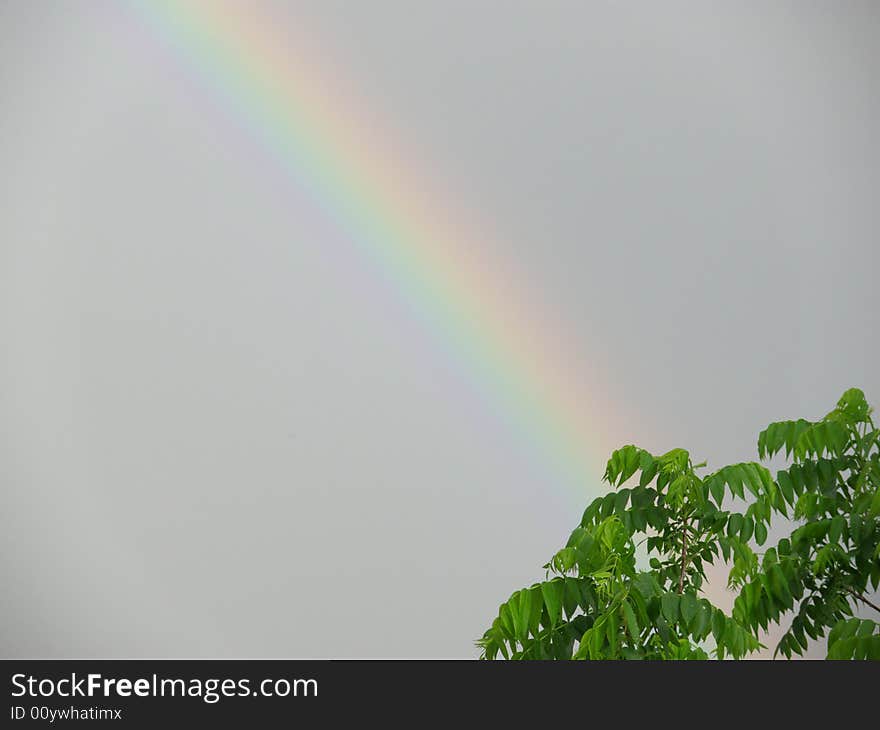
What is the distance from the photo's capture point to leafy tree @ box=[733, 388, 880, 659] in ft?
4.57

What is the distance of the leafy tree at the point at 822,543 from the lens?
139cm

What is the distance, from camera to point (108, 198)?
6438mm

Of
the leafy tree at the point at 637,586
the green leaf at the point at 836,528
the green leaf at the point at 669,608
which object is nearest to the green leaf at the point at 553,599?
the leafy tree at the point at 637,586

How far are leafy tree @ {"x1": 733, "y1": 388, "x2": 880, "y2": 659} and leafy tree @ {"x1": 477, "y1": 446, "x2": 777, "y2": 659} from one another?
48mm

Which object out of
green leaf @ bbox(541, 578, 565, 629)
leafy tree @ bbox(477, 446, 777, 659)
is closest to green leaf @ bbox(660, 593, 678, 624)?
leafy tree @ bbox(477, 446, 777, 659)

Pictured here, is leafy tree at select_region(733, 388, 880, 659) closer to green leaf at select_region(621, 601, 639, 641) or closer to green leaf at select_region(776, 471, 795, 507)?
green leaf at select_region(776, 471, 795, 507)

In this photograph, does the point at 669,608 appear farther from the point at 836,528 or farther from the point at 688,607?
the point at 836,528

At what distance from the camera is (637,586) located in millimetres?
1259

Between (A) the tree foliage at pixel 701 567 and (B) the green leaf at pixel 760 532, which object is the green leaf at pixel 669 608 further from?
(B) the green leaf at pixel 760 532

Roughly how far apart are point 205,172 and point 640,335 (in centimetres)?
306

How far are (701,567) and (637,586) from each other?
0.24 m
